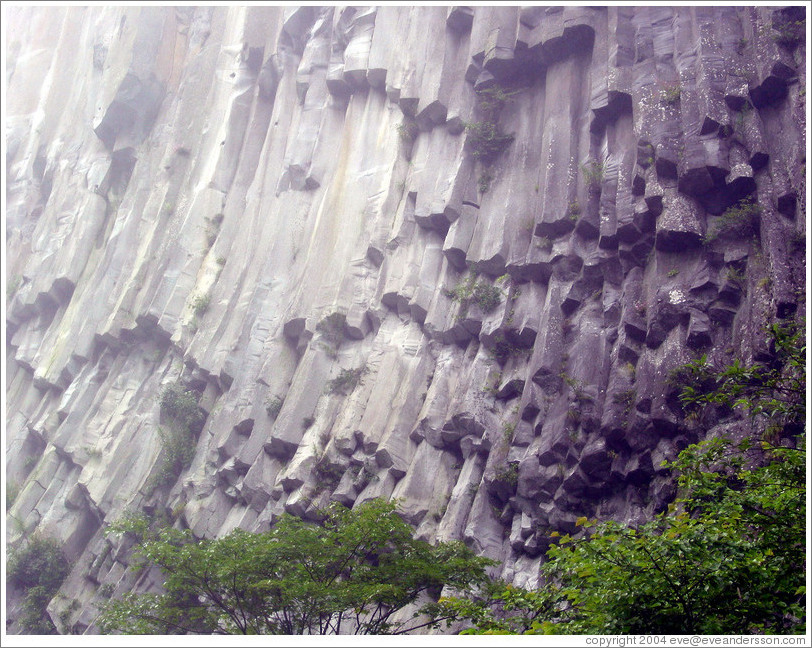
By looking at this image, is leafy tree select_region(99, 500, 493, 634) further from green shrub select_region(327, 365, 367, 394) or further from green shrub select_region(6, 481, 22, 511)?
green shrub select_region(6, 481, 22, 511)

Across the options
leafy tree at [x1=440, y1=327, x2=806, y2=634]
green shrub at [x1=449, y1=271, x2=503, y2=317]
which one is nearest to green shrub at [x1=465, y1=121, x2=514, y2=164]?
green shrub at [x1=449, y1=271, x2=503, y2=317]

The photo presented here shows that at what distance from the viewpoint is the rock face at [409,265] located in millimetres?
19797

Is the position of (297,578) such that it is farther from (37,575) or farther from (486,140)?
(37,575)

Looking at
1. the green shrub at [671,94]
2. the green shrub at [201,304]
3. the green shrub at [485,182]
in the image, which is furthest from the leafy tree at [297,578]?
the green shrub at [201,304]

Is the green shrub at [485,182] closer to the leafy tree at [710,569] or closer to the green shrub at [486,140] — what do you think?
the green shrub at [486,140]

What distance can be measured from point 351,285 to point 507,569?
37.0 ft

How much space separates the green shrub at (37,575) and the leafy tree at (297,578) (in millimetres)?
17464

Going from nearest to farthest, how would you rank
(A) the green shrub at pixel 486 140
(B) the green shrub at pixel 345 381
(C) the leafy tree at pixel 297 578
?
(C) the leafy tree at pixel 297 578, (B) the green shrub at pixel 345 381, (A) the green shrub at pixel 486 140

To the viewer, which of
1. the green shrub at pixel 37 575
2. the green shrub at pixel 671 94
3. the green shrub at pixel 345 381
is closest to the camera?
the green shrub at pixel 671 94

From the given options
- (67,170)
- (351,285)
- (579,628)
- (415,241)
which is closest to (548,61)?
(415,241)

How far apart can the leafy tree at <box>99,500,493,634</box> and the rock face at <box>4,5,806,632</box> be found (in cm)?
356

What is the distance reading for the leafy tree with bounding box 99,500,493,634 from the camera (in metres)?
15.8

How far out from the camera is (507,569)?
19984mm

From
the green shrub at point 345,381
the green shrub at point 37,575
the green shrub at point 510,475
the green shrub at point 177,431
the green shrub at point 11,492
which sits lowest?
the green shrub at point 11,492
